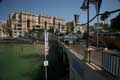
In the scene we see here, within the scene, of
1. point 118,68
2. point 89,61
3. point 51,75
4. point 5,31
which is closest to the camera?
point 118,68

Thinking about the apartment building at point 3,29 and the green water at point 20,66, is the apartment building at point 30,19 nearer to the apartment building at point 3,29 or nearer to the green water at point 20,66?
the apartment building at point 3,29

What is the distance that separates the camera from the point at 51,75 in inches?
750

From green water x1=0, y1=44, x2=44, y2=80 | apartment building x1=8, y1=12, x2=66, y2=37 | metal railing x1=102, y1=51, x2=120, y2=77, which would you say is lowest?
green water x1=0, y1=44, x2=44, y2=80

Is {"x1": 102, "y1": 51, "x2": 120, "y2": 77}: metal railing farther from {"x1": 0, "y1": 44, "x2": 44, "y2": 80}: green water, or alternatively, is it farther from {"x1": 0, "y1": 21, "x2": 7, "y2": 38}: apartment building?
Result: {"x1": 0, "y1": 21, "x2": 7, "y2": 38}: apartment building

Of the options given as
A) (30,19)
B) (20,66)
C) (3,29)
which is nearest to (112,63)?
(20,66)

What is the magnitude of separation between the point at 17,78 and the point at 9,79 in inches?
30.4

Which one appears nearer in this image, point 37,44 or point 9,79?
point 9,79

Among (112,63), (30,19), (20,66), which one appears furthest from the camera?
(30,19)

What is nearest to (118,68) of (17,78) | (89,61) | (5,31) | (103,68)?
(103,68)

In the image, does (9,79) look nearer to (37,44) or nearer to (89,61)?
(89,61)

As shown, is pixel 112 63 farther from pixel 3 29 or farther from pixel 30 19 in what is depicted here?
pixel 3 29

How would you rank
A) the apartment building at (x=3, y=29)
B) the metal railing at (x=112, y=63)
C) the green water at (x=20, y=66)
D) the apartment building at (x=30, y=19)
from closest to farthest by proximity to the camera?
the metal railing at (x=112, y=63), the green water at (x=20, y=66), the apartment building at (x=30, y=19), the apartment building at (x=3, y=29)

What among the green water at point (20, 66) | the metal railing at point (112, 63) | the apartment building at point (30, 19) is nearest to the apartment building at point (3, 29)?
the apartment building at point (30, 19)

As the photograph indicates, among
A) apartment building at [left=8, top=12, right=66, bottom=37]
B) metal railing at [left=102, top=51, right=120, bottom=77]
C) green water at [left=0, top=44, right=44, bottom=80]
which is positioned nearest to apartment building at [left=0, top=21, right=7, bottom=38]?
apartment building at [left=8, top=12, right=66, bottom=37]
